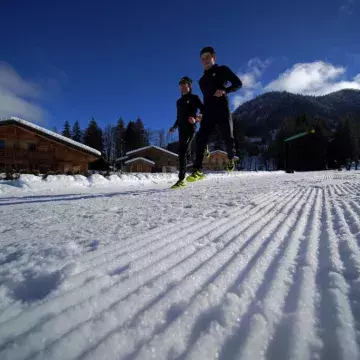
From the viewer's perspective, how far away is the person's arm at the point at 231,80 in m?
4.30

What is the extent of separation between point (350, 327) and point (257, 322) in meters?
0.23

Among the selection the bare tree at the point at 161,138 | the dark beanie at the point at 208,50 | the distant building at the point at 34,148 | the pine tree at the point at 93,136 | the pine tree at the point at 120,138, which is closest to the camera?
the dark beanie at the point at 208,50

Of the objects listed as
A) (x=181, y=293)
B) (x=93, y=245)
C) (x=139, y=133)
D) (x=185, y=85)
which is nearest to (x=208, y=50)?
(x=185, y=85)

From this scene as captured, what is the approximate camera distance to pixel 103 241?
1263 mm

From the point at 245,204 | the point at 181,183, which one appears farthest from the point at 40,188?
the point at 245,204

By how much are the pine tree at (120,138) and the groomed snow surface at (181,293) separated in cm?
5821

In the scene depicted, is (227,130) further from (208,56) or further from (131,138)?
(131,138)

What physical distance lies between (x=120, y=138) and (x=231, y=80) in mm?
57700

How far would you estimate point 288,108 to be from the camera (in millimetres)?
144125

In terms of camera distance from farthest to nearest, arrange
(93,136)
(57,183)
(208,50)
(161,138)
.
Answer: (161,138), (93,136), (57,183), (208,50)

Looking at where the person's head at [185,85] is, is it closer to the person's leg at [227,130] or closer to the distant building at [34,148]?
the person's leg at [227,130]

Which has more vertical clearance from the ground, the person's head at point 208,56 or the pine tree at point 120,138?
the pine tree at point 120,138

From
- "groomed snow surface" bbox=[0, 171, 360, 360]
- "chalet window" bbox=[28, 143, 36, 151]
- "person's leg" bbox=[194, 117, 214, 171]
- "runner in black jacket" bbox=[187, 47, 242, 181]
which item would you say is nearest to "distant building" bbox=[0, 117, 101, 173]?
"chalet window" bbox=[28, 143, 36, 151]

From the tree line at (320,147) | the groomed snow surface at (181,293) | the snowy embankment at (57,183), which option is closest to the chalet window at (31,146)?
the snowy embankment at (57,183)
